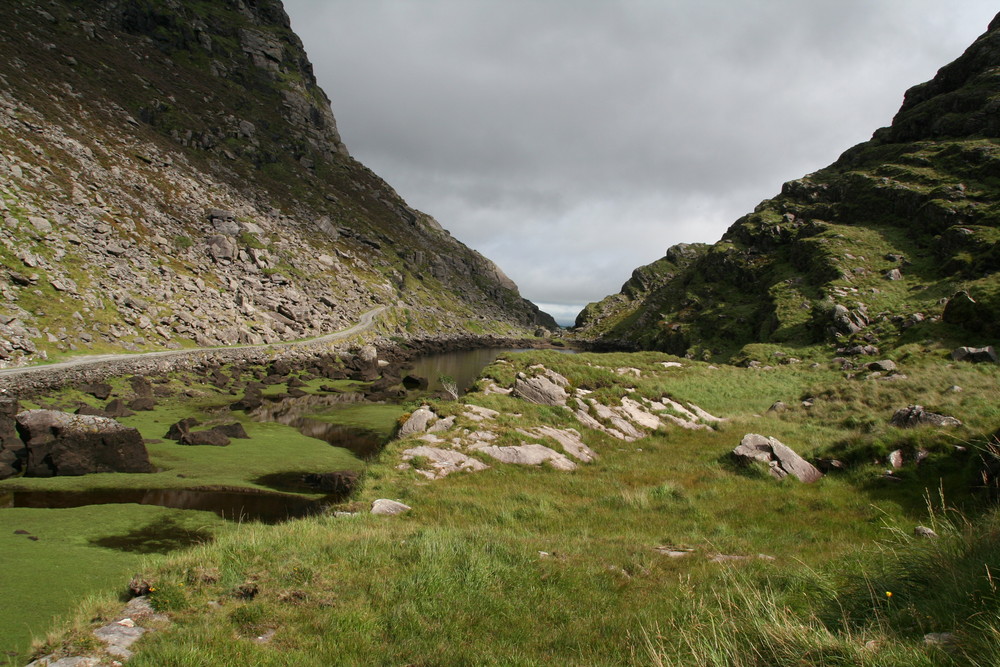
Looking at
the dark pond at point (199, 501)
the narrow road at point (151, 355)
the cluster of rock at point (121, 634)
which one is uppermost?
the narrow road at point (151, 355)

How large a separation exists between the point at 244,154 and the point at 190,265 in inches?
2397

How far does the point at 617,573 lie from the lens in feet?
24.4

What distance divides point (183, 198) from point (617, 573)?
85.8 meters

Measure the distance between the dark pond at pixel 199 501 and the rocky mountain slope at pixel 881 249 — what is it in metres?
49.5

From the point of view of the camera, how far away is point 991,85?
66938mm

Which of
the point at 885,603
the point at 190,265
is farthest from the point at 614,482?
the point at 190,265

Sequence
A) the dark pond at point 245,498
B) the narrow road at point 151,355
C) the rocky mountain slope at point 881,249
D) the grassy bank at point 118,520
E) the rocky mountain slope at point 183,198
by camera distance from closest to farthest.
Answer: the grassy bank at point 118,520, the dark pond at point 245,498, the narrow road at point 151,355, the rocky mountain slope at point 183,198, the rocky mountain slope at point 881,249

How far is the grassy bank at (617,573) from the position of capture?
4.49 meters

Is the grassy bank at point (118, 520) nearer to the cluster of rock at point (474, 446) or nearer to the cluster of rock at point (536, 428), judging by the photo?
the cluster of rock at point (474, 446)

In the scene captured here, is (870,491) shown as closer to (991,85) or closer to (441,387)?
(441,387)

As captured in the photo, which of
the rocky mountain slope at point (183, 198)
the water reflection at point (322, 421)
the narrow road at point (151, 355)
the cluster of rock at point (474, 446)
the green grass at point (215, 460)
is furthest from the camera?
the rocky mountain slope at point (183, 198)

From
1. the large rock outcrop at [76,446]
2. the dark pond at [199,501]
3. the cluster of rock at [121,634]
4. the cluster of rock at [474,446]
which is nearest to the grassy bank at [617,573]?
the cluster of rock at [121,634]

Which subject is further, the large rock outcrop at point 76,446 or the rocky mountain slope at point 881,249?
the rocky mountain slope at point 881,249

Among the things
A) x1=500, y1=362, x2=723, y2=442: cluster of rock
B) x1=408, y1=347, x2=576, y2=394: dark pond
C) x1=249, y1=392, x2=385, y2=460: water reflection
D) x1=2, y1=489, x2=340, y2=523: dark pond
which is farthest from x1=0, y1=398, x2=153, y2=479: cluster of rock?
x1=408, y1=347, x2=576, y2=394: dark pond
